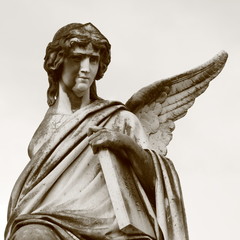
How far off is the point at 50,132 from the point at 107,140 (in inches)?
35.3

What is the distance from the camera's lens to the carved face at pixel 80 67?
13.5 meters

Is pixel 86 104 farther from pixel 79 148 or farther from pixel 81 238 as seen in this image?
pixel 81 238

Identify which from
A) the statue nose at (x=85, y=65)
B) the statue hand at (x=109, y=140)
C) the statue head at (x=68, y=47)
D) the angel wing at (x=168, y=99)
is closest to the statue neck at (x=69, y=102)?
the statue head at (x=68, y=47)

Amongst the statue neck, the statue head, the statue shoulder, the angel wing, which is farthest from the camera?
the angel wing

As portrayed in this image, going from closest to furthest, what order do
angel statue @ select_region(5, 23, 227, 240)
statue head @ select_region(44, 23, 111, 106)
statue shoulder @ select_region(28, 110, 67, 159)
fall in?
1. angel statue @ select_region(5, 23, 227, 240)
2. statue shoulder @ select_region(28, 110, 67, 159)
3. statue head @ select_region(44, 23, 111, 106)

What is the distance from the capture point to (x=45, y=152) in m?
13.1

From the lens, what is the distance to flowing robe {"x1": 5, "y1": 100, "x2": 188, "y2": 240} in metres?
12.5

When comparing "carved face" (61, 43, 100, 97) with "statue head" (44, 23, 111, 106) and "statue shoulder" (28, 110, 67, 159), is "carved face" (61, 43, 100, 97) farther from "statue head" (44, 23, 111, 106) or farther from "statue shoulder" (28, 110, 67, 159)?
"statue shoulder" (28, 110, 67, 159)

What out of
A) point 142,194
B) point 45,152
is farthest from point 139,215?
point 45,152

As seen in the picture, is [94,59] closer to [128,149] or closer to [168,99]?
[128,149]

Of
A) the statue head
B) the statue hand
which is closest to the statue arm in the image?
the statue hand

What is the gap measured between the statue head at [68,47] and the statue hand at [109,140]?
1063 mm

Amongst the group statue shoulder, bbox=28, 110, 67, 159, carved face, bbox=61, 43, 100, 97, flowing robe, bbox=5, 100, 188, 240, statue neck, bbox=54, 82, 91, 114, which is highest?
carved face, bbox=61, 43, 100, 97

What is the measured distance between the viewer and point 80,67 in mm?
13555
